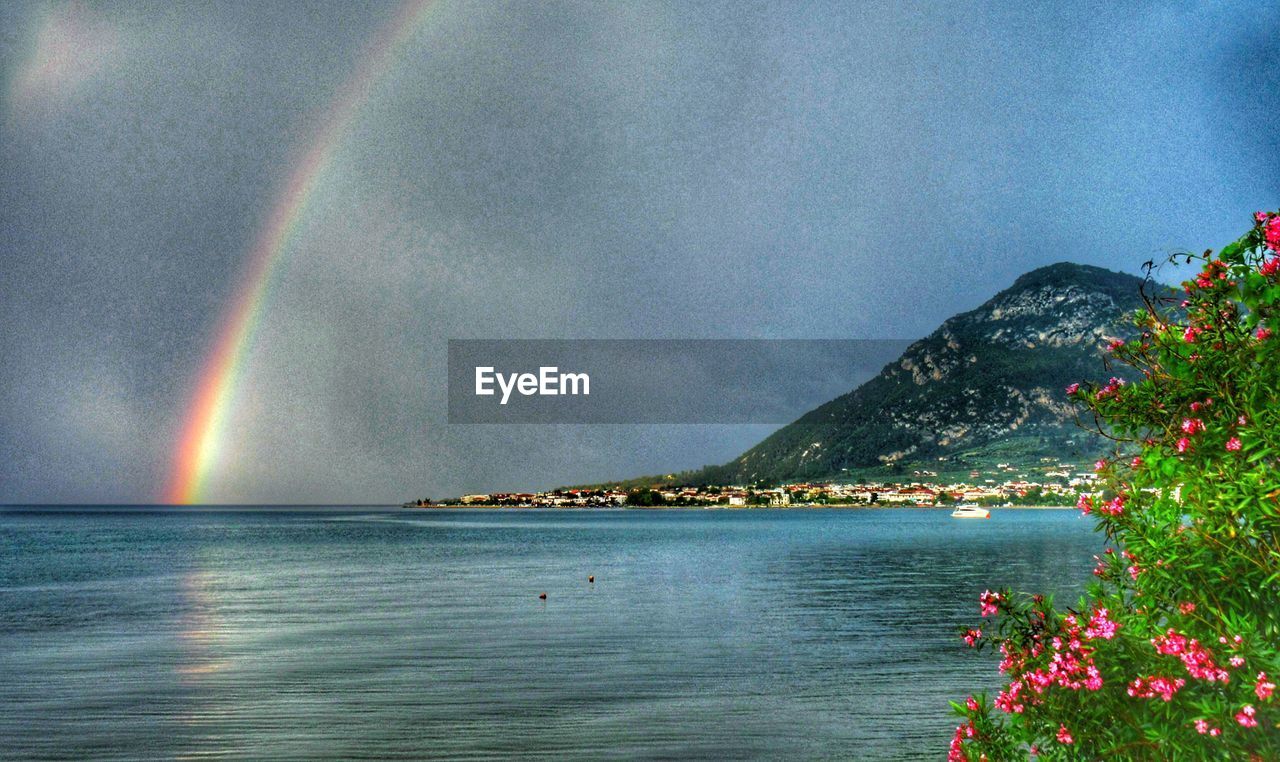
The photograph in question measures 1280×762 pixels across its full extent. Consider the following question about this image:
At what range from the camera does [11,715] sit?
1045 inches

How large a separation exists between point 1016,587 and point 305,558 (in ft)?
251

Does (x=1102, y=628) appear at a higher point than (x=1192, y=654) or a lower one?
higher

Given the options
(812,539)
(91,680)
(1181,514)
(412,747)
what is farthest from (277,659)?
(812,539)

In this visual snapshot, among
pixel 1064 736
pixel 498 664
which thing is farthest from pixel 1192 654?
pixel 498 664

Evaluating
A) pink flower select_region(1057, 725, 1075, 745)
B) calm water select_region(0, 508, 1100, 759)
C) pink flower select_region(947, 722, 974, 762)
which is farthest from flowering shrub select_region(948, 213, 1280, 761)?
calm water select_region(0, 508, 1100, 759)

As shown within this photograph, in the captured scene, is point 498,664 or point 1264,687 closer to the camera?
point 1264,687

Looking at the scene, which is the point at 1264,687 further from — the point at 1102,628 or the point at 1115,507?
the point at 1115,507

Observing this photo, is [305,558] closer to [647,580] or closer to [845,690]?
[647,580]

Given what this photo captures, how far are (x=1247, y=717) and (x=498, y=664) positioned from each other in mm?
28200

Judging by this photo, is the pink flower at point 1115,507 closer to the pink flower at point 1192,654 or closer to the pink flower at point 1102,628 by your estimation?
the pink flower at point 1102,628

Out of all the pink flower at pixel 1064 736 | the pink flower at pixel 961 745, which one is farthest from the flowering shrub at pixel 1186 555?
the pink flower at pixel 961 745

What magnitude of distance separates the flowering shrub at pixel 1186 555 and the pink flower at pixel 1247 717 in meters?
0.02

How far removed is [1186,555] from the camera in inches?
365

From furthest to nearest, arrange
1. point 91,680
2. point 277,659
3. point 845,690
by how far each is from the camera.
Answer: point 277,659 → point 91,680 → point 845,690
